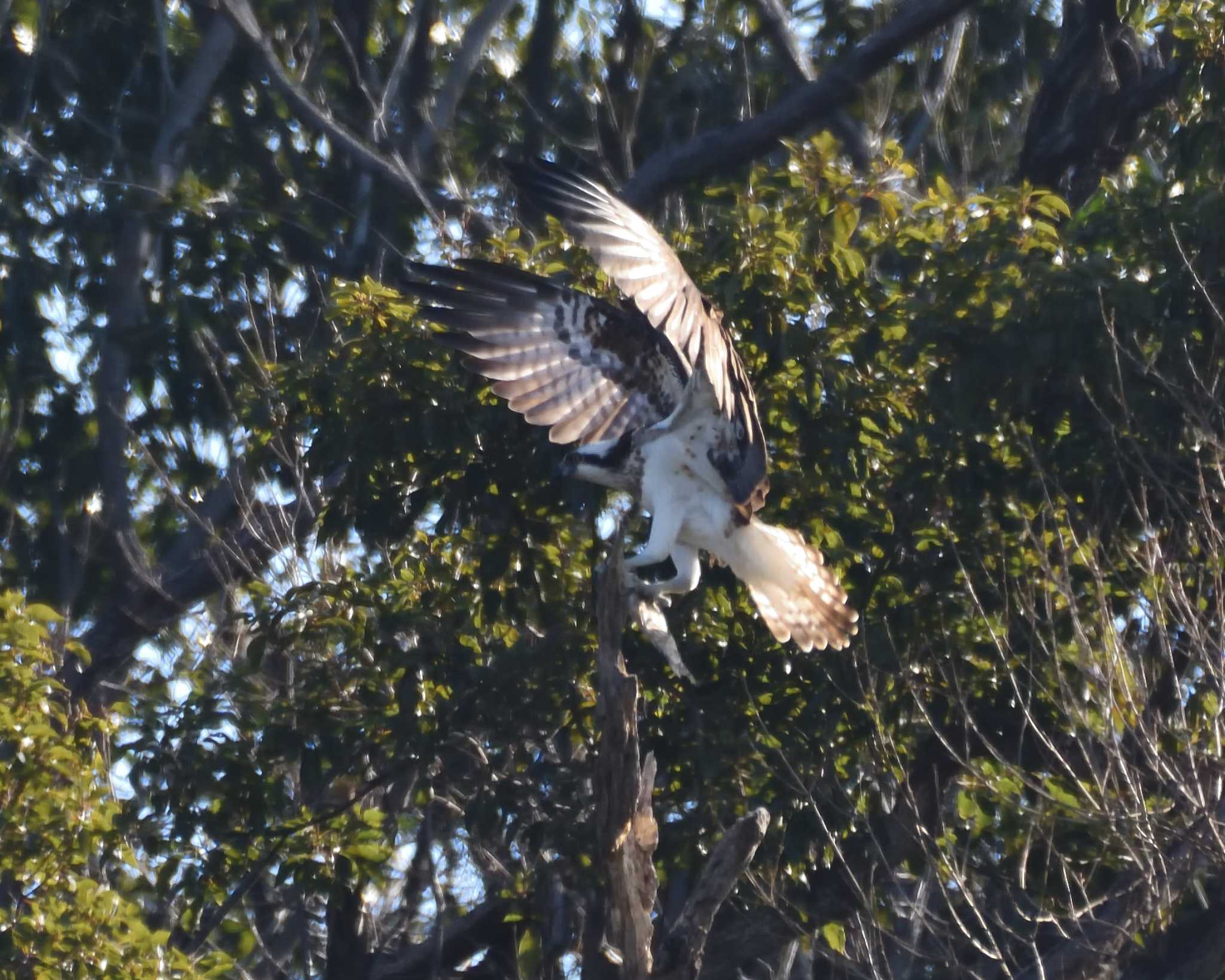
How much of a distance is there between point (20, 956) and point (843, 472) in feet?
10.1

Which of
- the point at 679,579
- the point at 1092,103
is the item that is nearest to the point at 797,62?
the point at 1092,103

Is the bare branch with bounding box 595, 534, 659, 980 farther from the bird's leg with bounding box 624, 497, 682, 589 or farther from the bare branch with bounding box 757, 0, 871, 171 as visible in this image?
the bare branch with bounding box 757, 0, 871, 171

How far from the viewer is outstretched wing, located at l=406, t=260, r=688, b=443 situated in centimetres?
651

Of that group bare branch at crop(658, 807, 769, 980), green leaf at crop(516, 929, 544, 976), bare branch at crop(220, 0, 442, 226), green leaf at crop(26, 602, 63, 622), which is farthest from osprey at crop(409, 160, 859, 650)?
bare branch at crop(220, 0, 442, 226)

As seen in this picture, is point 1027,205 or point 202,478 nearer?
point 1027,205

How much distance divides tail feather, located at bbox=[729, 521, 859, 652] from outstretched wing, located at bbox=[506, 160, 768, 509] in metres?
0.34

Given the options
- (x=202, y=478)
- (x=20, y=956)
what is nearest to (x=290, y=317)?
(x=202, y=478)

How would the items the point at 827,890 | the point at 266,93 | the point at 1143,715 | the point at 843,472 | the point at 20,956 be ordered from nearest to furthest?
1. the point at 20,956
2. the point at 1143,715
3. the point at 843,472
4. the point at 827,890
5. the point at 266,93

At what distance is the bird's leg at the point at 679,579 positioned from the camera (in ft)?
20.0

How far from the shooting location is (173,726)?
6.80 metres

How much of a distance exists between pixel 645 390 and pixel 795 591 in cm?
101

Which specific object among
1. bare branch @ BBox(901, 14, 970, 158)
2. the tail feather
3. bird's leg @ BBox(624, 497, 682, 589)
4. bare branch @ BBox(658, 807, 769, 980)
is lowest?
bare branch @ BBox(658, 807, 769, 980)

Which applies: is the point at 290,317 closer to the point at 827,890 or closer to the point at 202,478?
the point at 202,478

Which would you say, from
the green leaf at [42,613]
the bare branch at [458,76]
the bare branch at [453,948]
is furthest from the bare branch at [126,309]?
the green leaf at [42,613]
